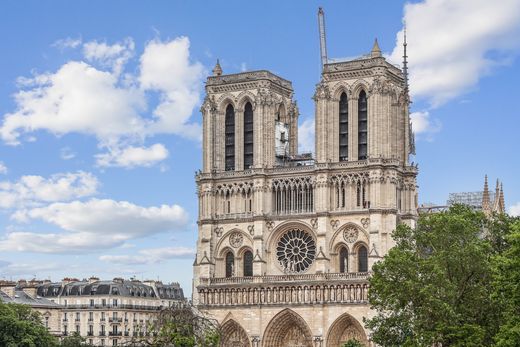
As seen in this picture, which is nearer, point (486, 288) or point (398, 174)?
point (486, 288)

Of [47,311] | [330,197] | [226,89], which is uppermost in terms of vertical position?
[226,89]

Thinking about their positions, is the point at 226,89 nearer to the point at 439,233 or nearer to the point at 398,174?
the point at 398,174

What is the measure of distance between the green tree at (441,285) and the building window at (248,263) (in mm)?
30318

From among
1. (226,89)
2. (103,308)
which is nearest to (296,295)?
(226,89)

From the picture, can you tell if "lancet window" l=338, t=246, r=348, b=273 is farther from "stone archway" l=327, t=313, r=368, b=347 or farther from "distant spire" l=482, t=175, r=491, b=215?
"distant spire" l=482, t=175, r=491, b=215

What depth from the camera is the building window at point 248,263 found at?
9062 centimetres

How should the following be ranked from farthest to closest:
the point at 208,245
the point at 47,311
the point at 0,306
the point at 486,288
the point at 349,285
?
the point at 47,311
the point at 208,245
the point at 349,285
the point at 0,306
the point at 486,288

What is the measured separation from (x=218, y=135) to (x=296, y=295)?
49.5 ft

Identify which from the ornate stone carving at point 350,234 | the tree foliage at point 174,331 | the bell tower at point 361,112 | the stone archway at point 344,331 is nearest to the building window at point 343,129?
the bell tower at point 361,112

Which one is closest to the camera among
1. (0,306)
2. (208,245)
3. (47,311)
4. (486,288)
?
(486,288)

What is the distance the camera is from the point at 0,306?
77625mm

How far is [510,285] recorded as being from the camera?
148ft

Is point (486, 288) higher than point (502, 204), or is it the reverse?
point (502, 204)

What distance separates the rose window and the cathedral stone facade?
8cm
